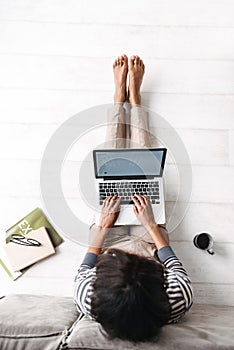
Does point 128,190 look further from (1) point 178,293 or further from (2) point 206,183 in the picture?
(1) point 178,293

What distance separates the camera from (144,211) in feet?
5.94

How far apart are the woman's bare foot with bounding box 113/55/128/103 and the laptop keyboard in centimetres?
36

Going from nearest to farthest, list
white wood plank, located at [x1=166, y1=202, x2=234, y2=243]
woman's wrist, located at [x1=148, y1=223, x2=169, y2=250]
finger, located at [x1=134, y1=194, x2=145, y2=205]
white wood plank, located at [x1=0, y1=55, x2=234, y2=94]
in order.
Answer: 1. woman's wrist, located at [x1=148, y1=223, x2=169, y2=250]
2. finger, located at [x1=134, y1=194, x2=145, y2=205]
3. white wood plank, located at [x1=166, y1=202, x2=234, y2=243]
4. white wood plank, located at [x1=0, y1=55, x2=234, y2=94]

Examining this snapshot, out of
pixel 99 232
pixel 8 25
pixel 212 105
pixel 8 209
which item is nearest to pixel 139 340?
pixel 99 232

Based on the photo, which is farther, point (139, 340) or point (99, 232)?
point (99, 232)

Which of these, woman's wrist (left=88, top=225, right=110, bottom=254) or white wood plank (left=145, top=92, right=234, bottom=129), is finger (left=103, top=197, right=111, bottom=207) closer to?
woman's wrist (left=88, top=225, right=110, bottom=254)

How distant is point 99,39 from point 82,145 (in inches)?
18.1

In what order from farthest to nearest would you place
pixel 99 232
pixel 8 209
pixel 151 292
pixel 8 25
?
1. pixel 8 25
2. pixel 8 209
3. pixel 99 232
4. pixel 151 292

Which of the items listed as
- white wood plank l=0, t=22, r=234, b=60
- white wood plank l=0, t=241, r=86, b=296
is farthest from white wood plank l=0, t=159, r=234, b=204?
white wood plank l=0, t=22, r=234, b=60

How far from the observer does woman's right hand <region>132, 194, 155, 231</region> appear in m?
1.80

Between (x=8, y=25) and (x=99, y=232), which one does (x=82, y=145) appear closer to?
(x=99, y=232)

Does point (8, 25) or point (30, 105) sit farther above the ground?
point (8, 25)

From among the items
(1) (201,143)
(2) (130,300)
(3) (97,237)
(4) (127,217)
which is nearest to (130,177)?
(4) (127,217)

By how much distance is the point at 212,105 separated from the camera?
203 centimetres
